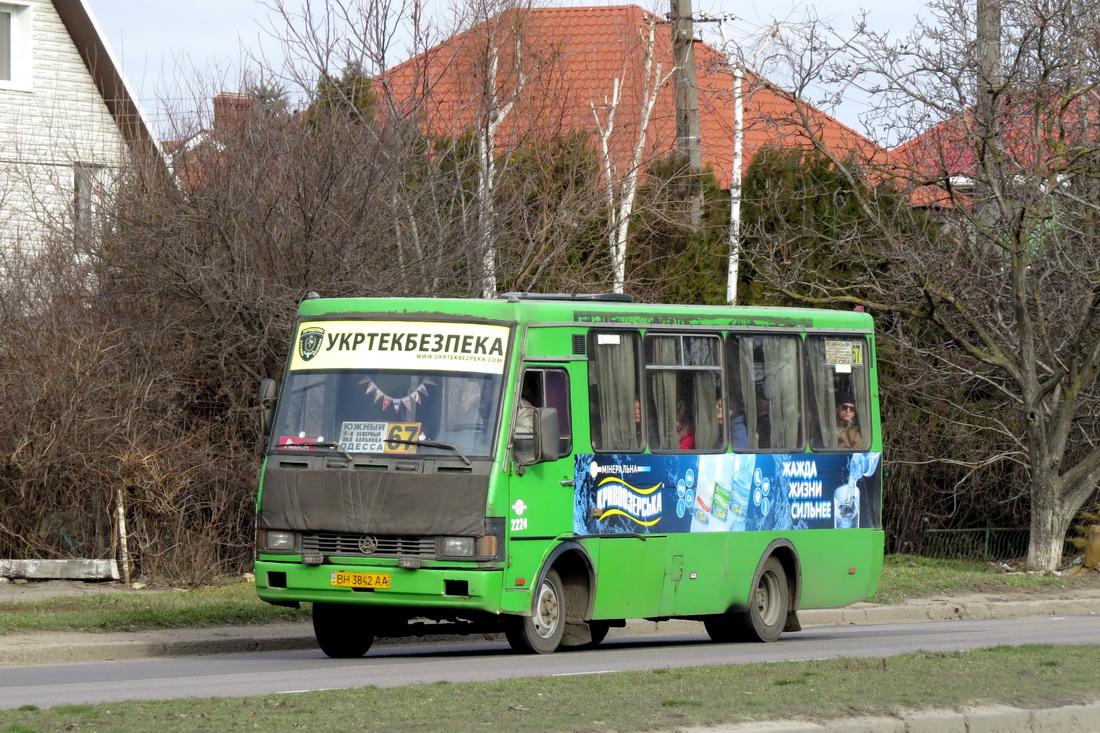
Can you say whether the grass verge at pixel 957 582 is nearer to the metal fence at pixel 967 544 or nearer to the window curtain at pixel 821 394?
the metal fence at pixel 967 544

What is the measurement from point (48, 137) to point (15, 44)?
4230mm

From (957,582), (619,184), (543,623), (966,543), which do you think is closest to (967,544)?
(966,543)

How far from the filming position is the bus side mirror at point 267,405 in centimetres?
1427

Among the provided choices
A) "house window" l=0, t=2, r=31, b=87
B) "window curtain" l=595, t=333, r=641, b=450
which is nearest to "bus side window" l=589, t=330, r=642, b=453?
"window curtain" l=595, t=333, r=641, b=450

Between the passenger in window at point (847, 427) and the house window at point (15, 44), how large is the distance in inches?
770

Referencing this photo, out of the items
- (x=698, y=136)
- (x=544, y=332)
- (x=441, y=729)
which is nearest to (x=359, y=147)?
(x=544, y=332)

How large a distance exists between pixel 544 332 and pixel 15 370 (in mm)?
8265

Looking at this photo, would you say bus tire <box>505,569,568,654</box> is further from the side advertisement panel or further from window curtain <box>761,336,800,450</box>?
window curtain <box>761,336,800,450</box>

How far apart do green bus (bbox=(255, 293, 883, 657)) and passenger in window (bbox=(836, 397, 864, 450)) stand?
67 cm

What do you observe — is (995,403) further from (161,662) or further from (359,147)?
(161,662)

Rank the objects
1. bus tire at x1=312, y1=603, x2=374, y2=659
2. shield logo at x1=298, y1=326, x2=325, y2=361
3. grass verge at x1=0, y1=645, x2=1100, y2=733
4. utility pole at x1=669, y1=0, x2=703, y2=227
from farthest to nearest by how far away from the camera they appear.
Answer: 1. utility pole at x1=669, y1=0, x2=703, y2=227
2. bus tire at x1=312, y1=603, x2=374, y2=659
3. shield logo at x1=298, y1=326, x2=325, y2=361
4. grass verge at x1=0, y1=645, x2=1100, y2=733

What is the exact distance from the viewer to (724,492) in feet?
51.5

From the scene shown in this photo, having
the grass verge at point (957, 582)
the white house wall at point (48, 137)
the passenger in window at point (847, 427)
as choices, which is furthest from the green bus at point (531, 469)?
the white house wall at point (48, 137)

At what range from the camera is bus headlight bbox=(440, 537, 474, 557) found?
43.6ft
